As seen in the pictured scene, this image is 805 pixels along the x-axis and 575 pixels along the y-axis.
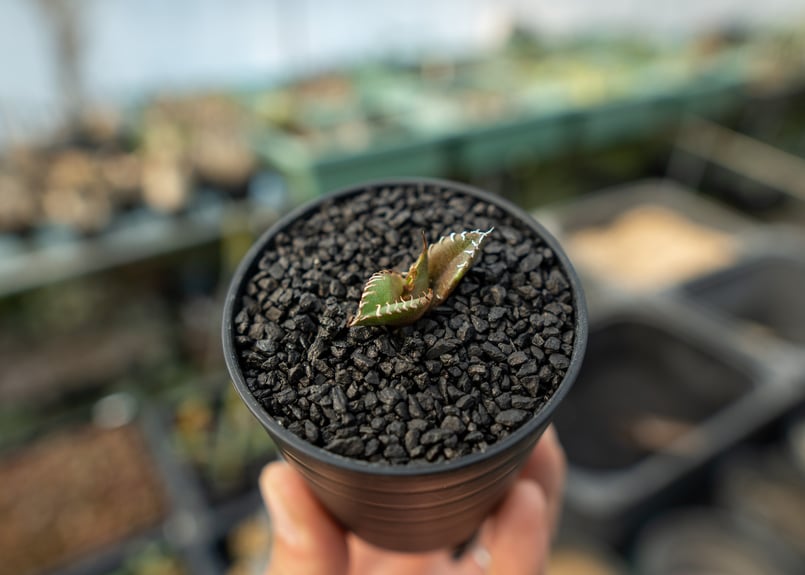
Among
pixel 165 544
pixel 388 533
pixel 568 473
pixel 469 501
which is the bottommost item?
pixel 165 544

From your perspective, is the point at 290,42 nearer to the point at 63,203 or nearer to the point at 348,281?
the point at 63,203

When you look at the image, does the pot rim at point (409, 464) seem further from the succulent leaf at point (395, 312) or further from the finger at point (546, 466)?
the finger at point (546, 466)

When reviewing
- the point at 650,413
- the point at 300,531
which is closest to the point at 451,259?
the point at 300,531

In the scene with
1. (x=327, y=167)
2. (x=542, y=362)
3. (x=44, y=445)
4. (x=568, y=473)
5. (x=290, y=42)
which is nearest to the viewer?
(x=542, y=362)

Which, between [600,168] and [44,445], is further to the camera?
[600,168]

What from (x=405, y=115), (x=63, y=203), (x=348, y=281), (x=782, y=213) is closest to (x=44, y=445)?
(x=63, y=203)
